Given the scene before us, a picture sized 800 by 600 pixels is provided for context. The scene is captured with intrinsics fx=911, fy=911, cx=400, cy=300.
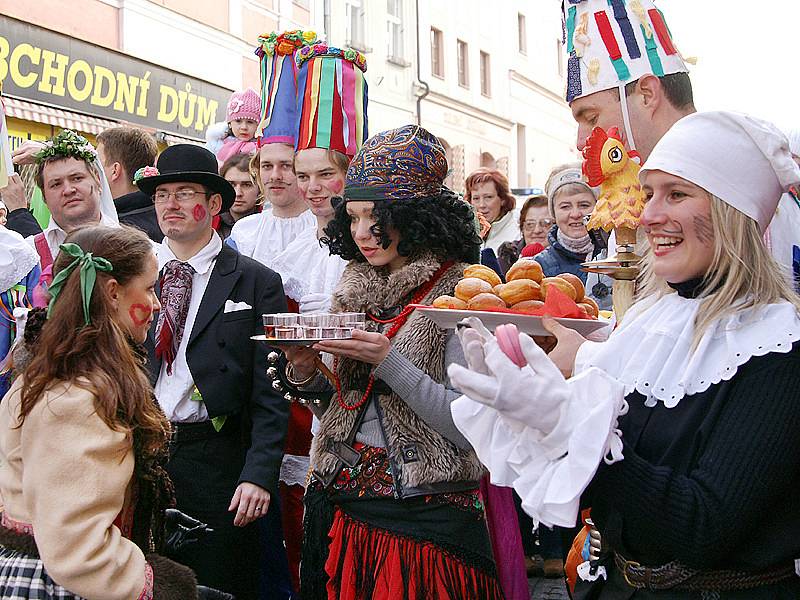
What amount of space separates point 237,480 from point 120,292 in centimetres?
117

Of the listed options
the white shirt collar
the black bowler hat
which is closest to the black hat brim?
the black bowler hat

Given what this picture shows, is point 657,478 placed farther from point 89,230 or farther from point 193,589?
point 89,230

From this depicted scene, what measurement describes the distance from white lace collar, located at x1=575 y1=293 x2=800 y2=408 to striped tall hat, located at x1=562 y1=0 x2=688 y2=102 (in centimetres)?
91

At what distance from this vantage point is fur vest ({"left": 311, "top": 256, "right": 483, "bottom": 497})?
111 inches

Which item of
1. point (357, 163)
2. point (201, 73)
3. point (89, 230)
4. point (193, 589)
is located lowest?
point (193, 589)

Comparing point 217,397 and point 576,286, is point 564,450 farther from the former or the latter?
point 217,397

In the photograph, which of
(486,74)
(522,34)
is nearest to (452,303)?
(486,74)

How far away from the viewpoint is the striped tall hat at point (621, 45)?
8.87 feet

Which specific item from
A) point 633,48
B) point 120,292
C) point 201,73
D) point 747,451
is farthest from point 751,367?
point 201,73

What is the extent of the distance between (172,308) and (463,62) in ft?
77.1

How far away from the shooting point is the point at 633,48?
8.91 ft

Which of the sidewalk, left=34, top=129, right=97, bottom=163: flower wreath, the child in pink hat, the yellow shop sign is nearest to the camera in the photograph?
left=34, top=129, right=97, bottom=163: flower wreath

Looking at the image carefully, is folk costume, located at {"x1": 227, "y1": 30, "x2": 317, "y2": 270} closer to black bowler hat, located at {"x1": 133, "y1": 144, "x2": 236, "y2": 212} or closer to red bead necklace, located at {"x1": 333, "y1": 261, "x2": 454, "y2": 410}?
black bowler hat, located at {"x1": 133, "y1": 144, "x2": 236, "y2": 212}

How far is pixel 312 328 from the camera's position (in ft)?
9.10
